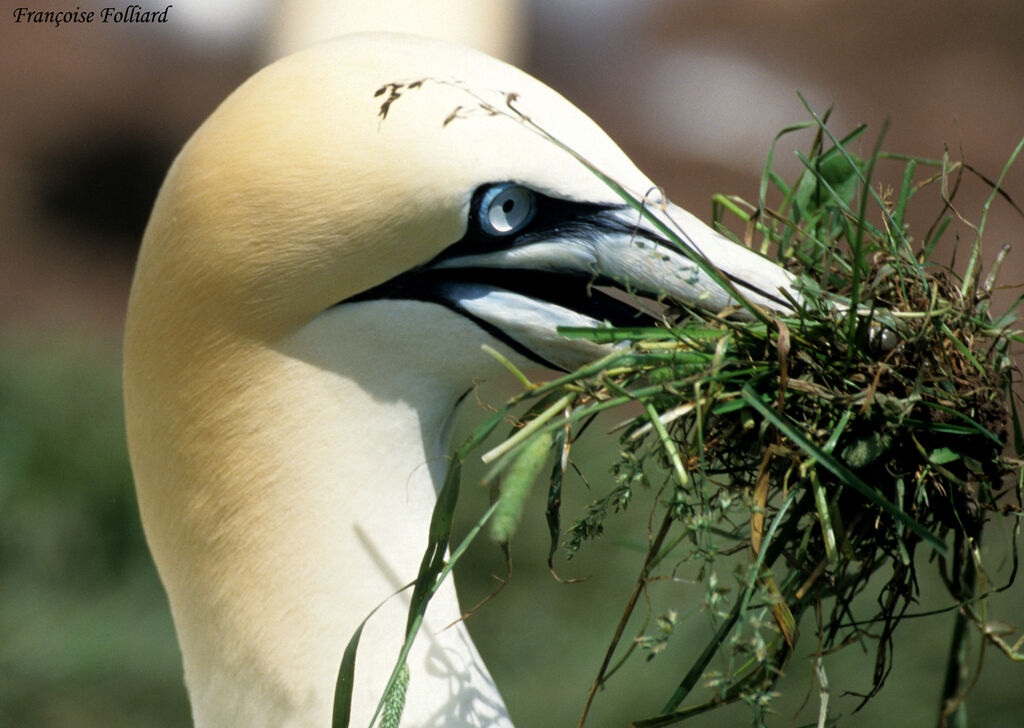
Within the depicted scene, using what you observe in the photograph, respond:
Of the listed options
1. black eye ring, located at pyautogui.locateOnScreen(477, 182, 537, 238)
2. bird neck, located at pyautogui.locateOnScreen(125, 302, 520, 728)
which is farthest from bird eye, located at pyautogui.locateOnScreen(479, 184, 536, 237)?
bird neck, located at pyautogui.locateOnScreen(125, 302, 520, 728)

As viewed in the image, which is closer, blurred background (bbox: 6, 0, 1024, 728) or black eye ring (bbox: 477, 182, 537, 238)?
black eye ring (bbox: 477, 182, 537, 238)

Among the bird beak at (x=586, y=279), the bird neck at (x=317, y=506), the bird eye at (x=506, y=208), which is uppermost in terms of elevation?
the bird eye at (x=506, y=208)

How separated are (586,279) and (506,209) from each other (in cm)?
14

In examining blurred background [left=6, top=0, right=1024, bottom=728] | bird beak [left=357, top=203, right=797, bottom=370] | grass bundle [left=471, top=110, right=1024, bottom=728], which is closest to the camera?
grass bundle [left=471, top=110, right=1024, bottom=728]

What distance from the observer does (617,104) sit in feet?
26.1

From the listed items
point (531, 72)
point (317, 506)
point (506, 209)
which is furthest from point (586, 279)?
point (531, 72)

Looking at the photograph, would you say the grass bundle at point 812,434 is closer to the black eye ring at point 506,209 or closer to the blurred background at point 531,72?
the black eye ring at point 506,209

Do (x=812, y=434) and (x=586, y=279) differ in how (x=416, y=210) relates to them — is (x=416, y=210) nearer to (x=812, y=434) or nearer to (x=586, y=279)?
(x=586, y=279)

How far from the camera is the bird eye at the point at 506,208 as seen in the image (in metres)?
1.41

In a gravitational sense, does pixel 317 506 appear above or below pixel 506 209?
below

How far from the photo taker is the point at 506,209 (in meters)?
1.44

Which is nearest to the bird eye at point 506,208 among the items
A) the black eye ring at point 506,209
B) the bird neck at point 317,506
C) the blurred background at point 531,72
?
the black eye ring at point 506,209

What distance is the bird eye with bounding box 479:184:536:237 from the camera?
141 cm

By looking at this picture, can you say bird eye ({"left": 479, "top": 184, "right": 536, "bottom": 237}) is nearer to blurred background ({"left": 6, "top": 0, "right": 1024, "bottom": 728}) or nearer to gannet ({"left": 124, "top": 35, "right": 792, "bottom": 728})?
gannet ({"left": 124, "top": 35, "right": 792, "bottom": 728})
